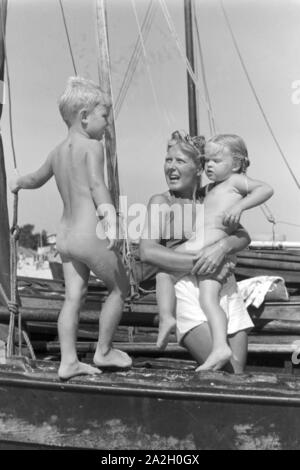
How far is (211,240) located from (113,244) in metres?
0.51

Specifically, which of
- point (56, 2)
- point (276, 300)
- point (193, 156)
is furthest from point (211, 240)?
point (56, 2)

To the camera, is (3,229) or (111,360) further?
(3,229)

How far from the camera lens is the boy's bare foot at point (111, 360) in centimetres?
412

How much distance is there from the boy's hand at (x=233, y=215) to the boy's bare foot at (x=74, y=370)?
904 mm

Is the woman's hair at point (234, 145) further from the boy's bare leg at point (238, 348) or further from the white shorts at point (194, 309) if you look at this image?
the boy's bare leg at point (238, 348)

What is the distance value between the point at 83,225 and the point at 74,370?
2.12ft

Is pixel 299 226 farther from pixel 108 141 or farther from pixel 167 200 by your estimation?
pixel 167 200

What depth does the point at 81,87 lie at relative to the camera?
4.05 meters

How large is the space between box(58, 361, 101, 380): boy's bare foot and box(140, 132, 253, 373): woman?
0.45 meters

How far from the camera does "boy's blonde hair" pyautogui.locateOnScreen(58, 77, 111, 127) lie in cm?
404

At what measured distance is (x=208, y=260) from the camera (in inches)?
160

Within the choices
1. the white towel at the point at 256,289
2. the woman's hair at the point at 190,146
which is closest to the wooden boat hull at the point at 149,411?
the woman's hair at the point at 190,146

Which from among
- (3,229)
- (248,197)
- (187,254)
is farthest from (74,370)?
(3,229)

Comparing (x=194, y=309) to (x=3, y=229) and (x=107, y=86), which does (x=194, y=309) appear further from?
(x=107, y=86)
